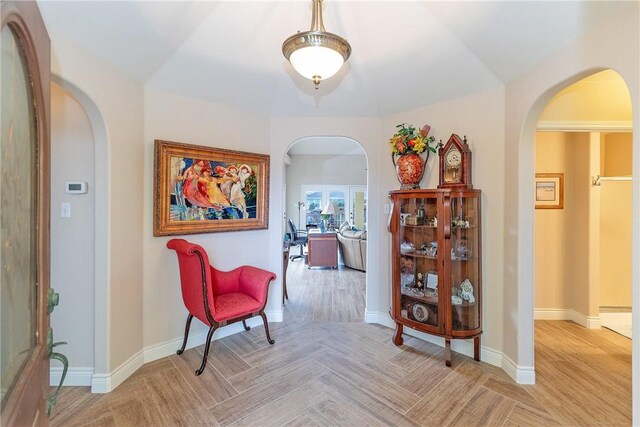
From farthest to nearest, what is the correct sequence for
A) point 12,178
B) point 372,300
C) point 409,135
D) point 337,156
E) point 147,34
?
point 337,156, point 372,300, point 409,135, point 147,34, point 12,178

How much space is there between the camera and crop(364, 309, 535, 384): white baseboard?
217 centimetres

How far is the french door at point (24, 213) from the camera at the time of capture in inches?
29.0

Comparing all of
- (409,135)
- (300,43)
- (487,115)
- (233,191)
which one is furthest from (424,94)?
(233,191)

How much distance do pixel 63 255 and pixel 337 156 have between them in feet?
24.2

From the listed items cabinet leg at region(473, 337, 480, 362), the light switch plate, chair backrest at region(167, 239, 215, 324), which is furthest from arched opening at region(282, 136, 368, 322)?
the light switch plate

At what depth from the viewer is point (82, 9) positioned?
167 centimetres

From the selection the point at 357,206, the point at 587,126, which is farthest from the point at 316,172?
the point at 587,126

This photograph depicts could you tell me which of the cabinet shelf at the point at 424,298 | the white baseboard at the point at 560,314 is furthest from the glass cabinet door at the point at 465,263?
the white baseboard at the point at 560,314

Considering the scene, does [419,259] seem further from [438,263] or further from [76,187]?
[76,187]

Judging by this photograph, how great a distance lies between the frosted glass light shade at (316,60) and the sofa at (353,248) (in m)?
4.29

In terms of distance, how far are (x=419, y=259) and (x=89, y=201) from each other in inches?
113

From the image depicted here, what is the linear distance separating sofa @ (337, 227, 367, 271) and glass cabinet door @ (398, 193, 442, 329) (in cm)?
284

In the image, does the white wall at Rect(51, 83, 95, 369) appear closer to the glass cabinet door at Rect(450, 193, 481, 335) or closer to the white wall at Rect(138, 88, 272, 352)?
the white wall at Rect(138, 88, 272, 352)

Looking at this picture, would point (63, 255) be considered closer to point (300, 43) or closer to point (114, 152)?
point (114, 152)
